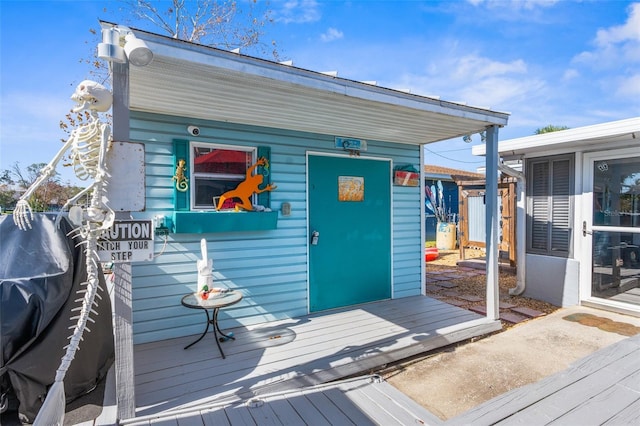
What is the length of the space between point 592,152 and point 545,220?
1087 millimetres

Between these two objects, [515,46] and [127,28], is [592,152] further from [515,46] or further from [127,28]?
[127,28]

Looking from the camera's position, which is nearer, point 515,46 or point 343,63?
point 515,46

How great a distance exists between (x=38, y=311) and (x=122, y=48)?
1.73m

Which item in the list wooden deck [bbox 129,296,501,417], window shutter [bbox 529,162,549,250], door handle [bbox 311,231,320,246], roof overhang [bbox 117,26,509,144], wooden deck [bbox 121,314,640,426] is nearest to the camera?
wooden deck [bbox 121,314,640,426]

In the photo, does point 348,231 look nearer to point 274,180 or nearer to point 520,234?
point 274,180

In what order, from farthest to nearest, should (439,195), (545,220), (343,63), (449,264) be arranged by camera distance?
1. (439,195)
2. (449,264)
3. (343,63)
4. (545,220)

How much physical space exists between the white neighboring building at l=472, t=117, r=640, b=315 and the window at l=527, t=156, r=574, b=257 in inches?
0.5

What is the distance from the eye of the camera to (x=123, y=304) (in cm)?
203

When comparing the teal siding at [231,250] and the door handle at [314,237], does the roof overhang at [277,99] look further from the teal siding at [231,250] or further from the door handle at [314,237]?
the door handle at [314,237]

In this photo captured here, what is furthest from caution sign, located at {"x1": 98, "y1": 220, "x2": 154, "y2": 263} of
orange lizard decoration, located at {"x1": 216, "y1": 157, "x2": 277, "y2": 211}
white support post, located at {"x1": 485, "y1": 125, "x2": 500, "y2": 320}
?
white support post, located at {"x1": 485, "y1": 125, "x2": 500, "y2": 320}

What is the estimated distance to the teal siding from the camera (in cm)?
326

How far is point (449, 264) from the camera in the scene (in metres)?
8.25

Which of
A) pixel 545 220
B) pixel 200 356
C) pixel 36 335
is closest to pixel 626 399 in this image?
pixel 200 356

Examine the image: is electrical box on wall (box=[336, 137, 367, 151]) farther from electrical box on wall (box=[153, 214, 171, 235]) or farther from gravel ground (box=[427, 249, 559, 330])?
gravel ground (box=[427, 249, 559, 330])
